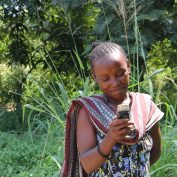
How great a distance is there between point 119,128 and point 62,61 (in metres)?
4.25

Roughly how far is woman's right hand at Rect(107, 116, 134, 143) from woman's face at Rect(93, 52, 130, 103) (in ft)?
0.59

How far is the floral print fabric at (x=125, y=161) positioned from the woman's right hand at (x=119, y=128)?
0.52 ft

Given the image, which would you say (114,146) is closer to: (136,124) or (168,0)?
(136,124)

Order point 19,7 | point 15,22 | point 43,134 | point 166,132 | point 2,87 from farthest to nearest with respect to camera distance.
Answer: point 2,87 → point 15,22 → point 19,7 → point 43,134 → point 166,132

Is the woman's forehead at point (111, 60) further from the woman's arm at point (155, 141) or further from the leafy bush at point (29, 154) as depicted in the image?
→ the leafy bush at point (29, 154)

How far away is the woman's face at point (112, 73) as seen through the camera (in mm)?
1504

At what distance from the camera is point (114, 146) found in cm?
154

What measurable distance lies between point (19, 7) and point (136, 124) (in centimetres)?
399

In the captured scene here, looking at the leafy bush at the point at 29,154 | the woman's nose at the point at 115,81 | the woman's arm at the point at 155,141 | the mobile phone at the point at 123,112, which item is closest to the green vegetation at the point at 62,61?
the leafy bush at the point at 29,154

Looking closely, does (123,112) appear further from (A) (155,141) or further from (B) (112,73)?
(A) (155,141)

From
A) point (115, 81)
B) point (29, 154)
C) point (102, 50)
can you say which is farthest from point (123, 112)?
point (29, 154)

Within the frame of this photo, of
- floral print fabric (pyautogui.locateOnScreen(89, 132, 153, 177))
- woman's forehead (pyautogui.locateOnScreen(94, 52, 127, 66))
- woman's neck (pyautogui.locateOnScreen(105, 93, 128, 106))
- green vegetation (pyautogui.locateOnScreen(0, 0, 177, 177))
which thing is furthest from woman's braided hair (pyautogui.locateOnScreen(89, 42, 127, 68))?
green vegetation (pyautogui.locateOnScreen(0, 0, 177, 177))

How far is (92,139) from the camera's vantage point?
1.53m

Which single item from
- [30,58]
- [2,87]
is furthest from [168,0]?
[2,87]
